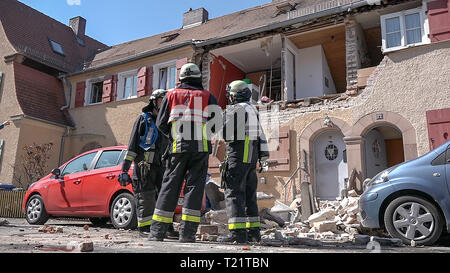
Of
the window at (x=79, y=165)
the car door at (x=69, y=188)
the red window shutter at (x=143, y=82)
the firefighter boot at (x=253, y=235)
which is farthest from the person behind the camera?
the red window shutter at (x=143, y=82)

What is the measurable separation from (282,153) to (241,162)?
7.66m

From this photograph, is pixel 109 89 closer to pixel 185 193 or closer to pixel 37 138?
pixel 37 138

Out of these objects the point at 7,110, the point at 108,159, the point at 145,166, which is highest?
the point at 7,110

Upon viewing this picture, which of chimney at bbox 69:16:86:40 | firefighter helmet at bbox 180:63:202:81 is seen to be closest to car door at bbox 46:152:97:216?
firefighter helmet at bbox 180:63:202:81

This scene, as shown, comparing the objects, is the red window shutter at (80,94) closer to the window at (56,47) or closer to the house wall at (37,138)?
the house wall at (37,138)

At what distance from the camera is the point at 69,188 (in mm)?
7066

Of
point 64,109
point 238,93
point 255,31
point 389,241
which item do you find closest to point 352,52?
point 255,31


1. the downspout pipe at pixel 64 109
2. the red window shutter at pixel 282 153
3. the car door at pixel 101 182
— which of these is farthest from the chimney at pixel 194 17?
the car door at pixel 101 182

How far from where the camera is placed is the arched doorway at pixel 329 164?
37.9 feet

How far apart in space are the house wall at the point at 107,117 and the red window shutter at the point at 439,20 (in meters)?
8.31

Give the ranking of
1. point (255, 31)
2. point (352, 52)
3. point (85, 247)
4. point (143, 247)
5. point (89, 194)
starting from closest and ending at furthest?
point (85, 247), point (143, 247), point (89, 194), point (352, 52), point (255, 31)

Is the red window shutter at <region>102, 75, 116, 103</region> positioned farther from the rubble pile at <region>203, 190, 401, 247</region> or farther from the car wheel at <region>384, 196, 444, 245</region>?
the car wheel at <region>384, 196, 444, 245</region>

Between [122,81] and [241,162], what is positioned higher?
[122,81]
